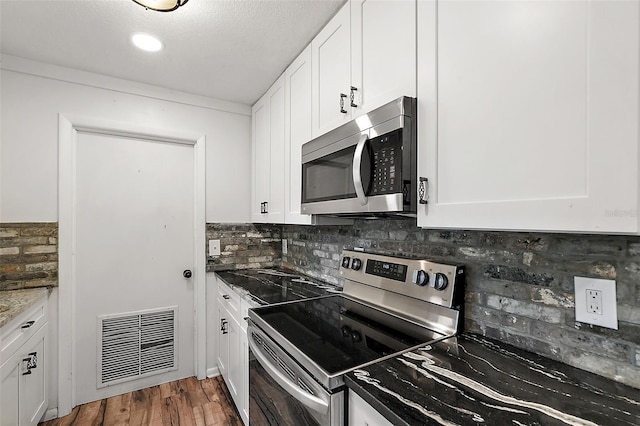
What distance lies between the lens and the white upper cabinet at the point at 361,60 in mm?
1124

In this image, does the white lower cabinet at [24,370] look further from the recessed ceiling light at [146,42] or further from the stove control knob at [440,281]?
the stove control knob at [440,281]

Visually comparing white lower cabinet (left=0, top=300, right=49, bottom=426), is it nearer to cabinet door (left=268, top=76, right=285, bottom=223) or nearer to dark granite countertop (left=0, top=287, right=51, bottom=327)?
dark granite countertop (left=0, top=287, right=51, bottom=327)

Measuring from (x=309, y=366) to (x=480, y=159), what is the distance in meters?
0.84

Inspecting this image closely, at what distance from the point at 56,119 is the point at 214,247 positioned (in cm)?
142

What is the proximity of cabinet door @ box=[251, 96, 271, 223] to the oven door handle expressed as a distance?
1.22 metres

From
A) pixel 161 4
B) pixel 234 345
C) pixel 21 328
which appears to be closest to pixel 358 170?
pixel 161 4

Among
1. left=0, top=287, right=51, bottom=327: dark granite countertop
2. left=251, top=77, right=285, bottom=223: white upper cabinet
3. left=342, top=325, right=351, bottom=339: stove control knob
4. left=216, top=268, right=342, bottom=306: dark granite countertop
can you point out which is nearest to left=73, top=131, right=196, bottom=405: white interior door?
left=0, top=287, right=51, bottom=327: dark granite countertop

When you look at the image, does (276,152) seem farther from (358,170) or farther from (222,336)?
(222,336)

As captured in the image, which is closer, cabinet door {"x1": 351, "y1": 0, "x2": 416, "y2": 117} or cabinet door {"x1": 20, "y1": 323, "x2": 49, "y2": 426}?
cabinet door {"x1": 351, "y1": 0, "x2": 416, "y2": 117}

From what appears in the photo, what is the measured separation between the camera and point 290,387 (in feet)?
3.68

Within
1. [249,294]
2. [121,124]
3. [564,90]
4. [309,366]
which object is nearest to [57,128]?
[121,124]

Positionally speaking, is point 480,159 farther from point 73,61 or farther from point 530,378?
point 73,61

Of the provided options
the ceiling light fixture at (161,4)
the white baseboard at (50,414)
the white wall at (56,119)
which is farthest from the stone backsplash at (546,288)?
the white baseboard at (50,414)

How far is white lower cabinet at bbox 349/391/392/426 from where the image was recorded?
2.66ft
